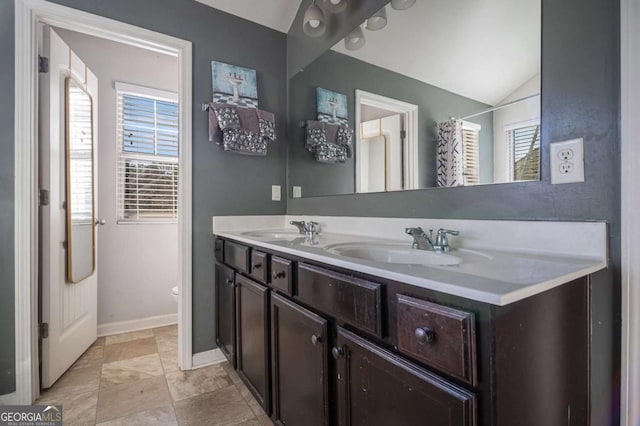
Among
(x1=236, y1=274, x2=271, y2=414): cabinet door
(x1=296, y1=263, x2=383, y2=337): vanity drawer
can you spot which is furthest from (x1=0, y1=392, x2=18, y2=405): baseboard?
(x1=296, y1=263, x2=383, y2=337): vanity drawer

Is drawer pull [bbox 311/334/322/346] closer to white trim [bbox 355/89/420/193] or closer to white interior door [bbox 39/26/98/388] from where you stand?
white trim [bbox 355/89/420/193]

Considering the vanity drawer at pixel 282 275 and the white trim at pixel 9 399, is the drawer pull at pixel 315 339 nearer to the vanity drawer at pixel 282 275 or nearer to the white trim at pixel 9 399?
the vanity drawer at pixel 282 275

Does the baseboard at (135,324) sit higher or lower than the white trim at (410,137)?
lower

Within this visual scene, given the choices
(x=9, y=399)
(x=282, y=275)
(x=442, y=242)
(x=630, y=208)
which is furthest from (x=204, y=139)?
(x=630, y=208)

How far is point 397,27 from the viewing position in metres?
1.50

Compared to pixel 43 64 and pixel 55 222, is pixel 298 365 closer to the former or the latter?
pixel 55 222

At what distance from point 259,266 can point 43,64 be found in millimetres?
1655

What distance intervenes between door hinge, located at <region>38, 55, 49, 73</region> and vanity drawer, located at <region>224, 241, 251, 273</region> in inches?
53.5

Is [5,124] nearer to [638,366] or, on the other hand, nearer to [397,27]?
[397,27]

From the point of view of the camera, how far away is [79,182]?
2.00m

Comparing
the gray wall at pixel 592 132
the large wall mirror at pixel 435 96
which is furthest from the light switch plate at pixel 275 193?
the gray wall at pixel 592 132

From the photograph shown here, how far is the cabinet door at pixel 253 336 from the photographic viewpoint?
1308mm

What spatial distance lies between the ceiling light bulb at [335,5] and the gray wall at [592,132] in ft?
3.60

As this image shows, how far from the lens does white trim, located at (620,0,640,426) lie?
0.77 metres
